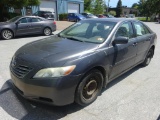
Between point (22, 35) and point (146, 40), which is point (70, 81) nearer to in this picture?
point (146, 40)

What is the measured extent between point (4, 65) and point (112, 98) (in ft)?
11.6

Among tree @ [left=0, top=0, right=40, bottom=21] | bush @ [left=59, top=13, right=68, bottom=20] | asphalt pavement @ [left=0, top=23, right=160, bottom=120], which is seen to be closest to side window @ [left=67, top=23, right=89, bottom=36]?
asphalt pavement @ [left=0, top=23, right=160, bottom=120]

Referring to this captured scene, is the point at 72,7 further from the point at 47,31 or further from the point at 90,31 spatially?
Answer: the point at 90,31

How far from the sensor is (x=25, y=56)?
3150 millimetres

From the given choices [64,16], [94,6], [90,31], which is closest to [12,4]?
[90,31]

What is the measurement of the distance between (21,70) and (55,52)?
64cm

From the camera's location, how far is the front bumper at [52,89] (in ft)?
9.05

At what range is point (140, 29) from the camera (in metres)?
5.01

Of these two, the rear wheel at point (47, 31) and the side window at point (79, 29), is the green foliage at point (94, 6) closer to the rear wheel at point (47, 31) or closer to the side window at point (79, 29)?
the rear wheel at point (47, 31)

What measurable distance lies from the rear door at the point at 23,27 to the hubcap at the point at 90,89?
337 inches

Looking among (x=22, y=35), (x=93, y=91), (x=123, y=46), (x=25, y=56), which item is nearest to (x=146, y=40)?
(x=123, y=46)

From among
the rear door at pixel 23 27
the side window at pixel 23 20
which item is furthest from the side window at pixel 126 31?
the side window at pixel 23 20

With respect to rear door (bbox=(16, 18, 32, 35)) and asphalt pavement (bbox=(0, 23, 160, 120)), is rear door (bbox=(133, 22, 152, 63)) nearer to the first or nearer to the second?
asphalt pavement (bbox=(0, 23, 160, 120))

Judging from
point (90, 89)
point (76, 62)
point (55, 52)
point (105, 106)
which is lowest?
point (105, 106)
